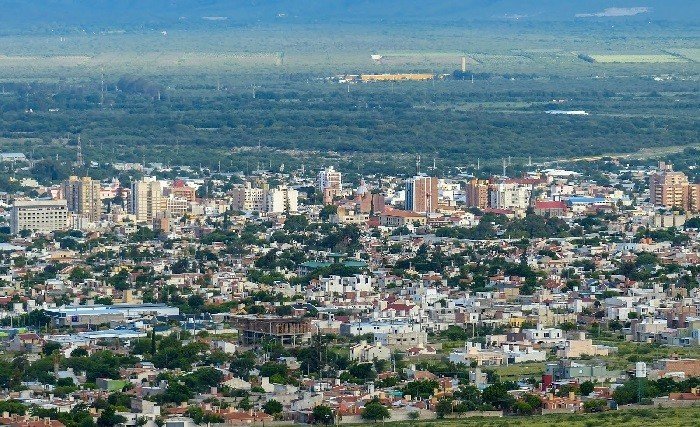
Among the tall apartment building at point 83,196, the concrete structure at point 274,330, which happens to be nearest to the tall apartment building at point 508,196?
the tall apartment building at point 83,196

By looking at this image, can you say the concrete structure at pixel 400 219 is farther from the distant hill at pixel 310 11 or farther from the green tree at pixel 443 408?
the distant hill at pixel 310 11

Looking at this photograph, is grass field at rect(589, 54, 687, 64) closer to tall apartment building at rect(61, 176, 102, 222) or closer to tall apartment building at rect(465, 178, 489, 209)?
tall apartment building at rect(465, 178, 489, 209)

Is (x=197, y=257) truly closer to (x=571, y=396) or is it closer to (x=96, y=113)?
(x=571, y=396)

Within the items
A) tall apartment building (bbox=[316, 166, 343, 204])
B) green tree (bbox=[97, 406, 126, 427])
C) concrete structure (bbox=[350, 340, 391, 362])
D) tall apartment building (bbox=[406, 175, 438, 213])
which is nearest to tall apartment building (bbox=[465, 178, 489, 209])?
tall apartment building (bbox=[406, 175, 438, 213])

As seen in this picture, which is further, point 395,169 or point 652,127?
point 652,127

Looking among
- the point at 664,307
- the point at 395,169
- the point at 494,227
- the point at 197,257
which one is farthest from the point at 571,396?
the point at 395,169

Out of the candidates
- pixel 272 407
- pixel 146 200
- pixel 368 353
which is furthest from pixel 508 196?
pixel 272 407
